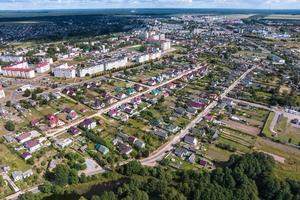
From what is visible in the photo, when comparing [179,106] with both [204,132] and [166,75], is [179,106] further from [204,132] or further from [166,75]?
[166,75]

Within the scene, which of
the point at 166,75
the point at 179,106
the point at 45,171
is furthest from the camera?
the point at 166,75

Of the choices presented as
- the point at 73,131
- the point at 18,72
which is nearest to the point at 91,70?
the point at 18,72

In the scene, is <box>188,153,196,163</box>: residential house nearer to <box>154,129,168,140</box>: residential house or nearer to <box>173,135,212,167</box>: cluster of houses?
<box>173,135,212,167</box>: cluster of houses

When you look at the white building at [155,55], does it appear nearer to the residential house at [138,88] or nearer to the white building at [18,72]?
the residential house at [138,88]

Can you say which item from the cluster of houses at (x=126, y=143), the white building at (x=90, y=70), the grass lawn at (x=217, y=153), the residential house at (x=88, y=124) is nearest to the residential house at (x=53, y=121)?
the residential house at (x=88, y=124)

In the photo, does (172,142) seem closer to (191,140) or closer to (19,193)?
(191,140)

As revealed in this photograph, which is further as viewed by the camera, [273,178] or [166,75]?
[166,75]

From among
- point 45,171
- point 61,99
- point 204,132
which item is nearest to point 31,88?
point 61,99
